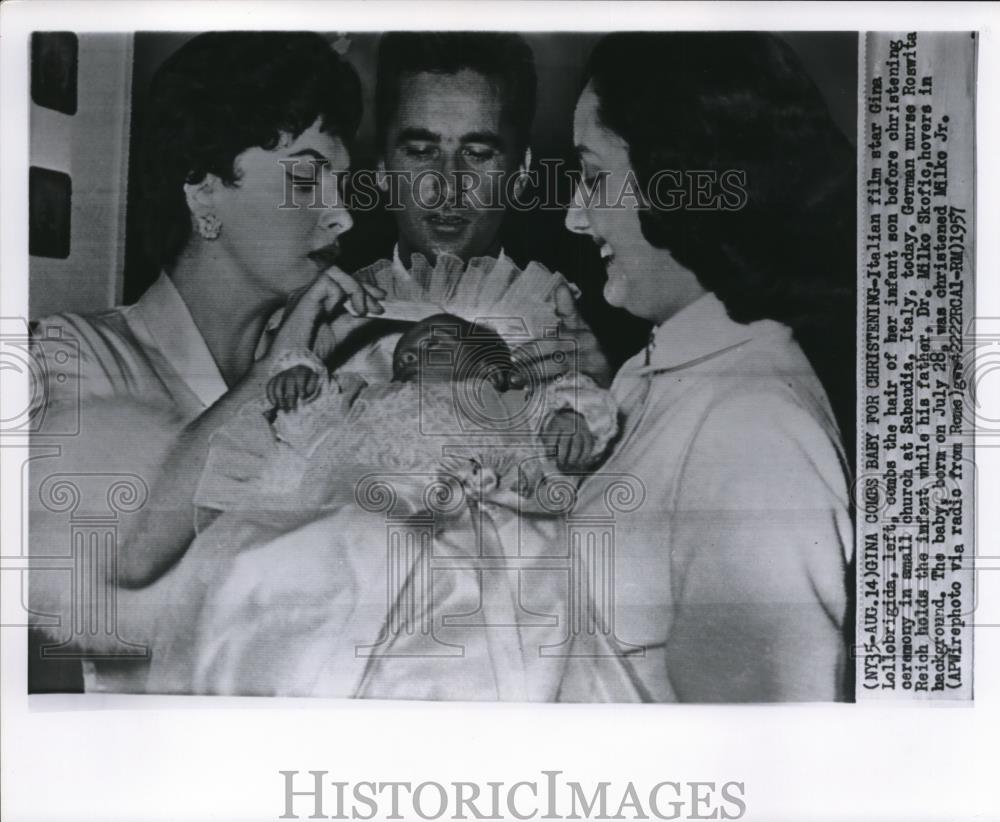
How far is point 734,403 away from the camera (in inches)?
70.3

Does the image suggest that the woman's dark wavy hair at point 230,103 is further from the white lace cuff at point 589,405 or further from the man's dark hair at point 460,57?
the white lace cuff at point 589,405

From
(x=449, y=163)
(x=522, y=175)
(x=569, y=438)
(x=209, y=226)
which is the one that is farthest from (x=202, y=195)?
(x=569, y=438)

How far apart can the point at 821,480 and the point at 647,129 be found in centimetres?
77

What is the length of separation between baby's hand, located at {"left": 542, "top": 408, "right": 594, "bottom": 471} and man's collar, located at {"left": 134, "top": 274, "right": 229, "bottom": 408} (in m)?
0.67

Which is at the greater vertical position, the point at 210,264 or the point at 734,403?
the point at 210,264

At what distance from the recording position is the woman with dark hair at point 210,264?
1.79 metres

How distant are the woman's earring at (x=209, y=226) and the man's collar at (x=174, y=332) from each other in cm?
12

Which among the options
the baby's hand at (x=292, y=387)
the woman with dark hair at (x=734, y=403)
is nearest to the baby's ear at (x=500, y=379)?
the woman with dark hair at (x=734, y=403)

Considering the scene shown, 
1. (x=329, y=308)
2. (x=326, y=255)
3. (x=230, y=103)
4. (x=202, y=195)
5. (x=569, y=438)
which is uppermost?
(x=230, y=103)

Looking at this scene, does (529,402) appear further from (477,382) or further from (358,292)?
(358,292)

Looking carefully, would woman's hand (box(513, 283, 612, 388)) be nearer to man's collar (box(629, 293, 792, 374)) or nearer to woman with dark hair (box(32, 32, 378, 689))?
man's collar (box(629, 293, 792, 374))

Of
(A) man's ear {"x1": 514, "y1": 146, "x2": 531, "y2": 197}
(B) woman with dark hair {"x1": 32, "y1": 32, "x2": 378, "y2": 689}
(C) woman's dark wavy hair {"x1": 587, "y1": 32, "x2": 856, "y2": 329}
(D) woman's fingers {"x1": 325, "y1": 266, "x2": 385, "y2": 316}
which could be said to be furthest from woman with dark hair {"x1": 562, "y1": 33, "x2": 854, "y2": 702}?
(B) woman with dark hair {"x1": 32, "y1": 32, "x2": 378, "y2": 689}

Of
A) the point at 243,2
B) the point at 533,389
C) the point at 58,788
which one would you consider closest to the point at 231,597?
the point at 58,788

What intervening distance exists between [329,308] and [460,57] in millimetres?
559
